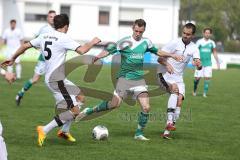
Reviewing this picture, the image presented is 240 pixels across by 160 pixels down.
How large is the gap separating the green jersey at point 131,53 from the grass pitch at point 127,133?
1258 millimetres

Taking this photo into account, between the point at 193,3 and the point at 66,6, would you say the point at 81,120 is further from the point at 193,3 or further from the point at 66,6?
the point at 193,3

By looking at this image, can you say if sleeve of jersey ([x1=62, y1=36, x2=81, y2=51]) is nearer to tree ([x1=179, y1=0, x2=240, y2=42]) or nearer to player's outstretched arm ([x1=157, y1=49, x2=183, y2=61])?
player's outstretched arm ([x1=157, y1=49, x2=183, y2=61])

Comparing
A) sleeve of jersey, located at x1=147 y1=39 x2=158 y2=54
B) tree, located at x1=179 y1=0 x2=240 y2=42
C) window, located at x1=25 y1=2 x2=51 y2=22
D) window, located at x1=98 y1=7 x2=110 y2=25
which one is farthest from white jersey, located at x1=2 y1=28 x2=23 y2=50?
tree, located at x1=179 y1=0 x2=240 y2=42

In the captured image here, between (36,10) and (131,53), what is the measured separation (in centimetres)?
4526

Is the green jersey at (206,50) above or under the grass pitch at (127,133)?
above

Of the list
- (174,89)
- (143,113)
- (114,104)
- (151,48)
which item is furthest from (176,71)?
(114,104)

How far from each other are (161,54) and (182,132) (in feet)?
6.80

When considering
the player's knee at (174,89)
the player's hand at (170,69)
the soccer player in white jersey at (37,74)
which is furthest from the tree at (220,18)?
the player's hand at (170,69)

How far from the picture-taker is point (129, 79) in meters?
11.7

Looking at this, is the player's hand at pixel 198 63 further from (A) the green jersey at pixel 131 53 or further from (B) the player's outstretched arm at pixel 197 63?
(A) the green jersey at pixel 131 53

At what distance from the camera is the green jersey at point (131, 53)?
11.6m

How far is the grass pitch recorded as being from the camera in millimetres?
10078

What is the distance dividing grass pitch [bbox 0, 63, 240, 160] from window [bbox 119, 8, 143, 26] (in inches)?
1498

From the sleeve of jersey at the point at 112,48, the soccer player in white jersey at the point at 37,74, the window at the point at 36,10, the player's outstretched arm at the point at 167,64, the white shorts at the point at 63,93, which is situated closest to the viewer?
the white shorts at the point at 63,93
